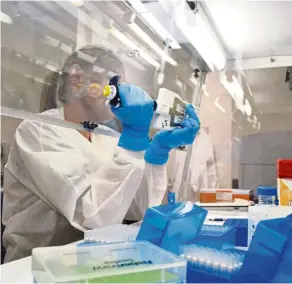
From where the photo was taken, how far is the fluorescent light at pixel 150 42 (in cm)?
182

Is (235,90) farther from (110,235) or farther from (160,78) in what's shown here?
(110,235)

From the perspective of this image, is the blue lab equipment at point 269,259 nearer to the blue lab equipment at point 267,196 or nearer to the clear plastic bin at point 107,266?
the clear plastic bin at point 107,266

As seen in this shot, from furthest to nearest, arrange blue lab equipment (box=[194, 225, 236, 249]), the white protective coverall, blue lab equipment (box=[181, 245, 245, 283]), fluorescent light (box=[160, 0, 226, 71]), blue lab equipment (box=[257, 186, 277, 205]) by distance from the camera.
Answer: fluorescent light (box=[160, 0, 226, 71]) → blue lab equipment (box=[257, 186, 277, 205]) → the white protective coverall → blue lab equipment (box=[194, 225, 236, 249]) → blue lab equipment (box=[181, 245, 245, 283])

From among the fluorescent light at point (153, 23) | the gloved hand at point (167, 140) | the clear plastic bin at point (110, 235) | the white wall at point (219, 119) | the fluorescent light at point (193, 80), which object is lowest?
the clear plastic bin at point (110, 235)

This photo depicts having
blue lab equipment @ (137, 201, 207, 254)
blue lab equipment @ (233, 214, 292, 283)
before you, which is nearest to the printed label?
blue lab equipment @ (137, 201, 207, 254)

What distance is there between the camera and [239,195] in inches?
82.2

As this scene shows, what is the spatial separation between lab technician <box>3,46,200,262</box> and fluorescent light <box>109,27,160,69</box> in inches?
18.9

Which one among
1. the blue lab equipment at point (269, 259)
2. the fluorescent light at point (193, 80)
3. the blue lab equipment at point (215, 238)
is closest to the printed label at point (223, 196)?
the fluorescent light at point (193, 80)

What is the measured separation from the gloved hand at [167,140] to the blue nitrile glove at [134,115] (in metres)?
0.21

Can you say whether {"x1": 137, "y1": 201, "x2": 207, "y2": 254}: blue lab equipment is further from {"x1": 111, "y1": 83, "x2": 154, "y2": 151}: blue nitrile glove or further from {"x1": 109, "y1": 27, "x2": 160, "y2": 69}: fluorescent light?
{"x1": 109, "y1": 27, "x2": 160, "y2": 69}: fluorescent light

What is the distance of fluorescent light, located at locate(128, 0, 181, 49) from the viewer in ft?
5.43

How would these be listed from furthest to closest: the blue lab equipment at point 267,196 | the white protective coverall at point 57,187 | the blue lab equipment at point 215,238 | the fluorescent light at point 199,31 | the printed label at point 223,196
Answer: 1. the printed label at point 223,196
2. the fluorescent light at point 199,31
3. the blue lab equipment at point 267,196
4. the white protective coverall at point 57,187
5. the blue lab equipment at point 215,238

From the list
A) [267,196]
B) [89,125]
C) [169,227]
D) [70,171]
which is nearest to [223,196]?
[267,196]

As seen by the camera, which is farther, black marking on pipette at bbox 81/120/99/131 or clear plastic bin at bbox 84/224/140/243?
black marking on pipette at bbox 81/120/99/131
